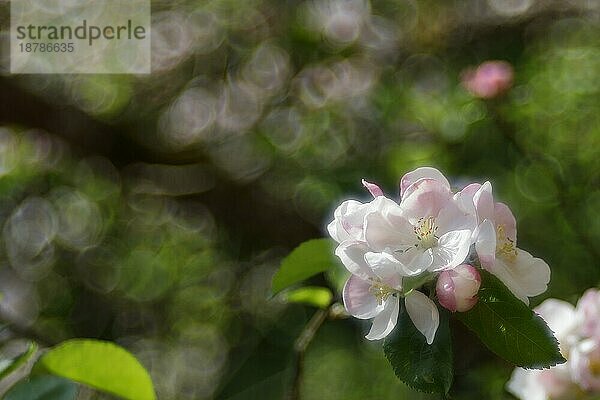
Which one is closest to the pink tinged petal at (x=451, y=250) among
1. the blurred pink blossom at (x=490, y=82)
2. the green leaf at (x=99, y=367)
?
the green leaf at (x=99, y=367)

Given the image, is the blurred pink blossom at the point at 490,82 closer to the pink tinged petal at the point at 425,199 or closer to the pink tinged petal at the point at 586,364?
the pink tinged petal at the point at 586,364

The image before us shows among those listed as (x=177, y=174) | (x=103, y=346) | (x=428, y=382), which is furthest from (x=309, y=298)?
(x=177, y=174)

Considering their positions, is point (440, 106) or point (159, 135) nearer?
point (440, 106)

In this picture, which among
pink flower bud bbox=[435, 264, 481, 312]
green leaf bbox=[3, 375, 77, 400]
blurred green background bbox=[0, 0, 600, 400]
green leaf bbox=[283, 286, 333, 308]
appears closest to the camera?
pink flower bud bbox=[435, 264, 481, 312]

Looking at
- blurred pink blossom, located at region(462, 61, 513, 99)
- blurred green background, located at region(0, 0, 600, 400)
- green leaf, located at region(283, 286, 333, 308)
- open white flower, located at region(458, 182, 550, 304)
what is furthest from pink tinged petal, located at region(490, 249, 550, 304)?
blurred green background, located at region(0, 0, 600, 400)

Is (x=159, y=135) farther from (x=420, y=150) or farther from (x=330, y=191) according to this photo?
(x=420, y=150)

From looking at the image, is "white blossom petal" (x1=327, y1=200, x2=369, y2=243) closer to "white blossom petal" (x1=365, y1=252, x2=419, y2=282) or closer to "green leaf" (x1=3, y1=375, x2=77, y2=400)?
"white blossom petal" (x1=365, y1=252, x2=419, y2=282)

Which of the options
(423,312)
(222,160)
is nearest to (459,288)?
(423,312)
